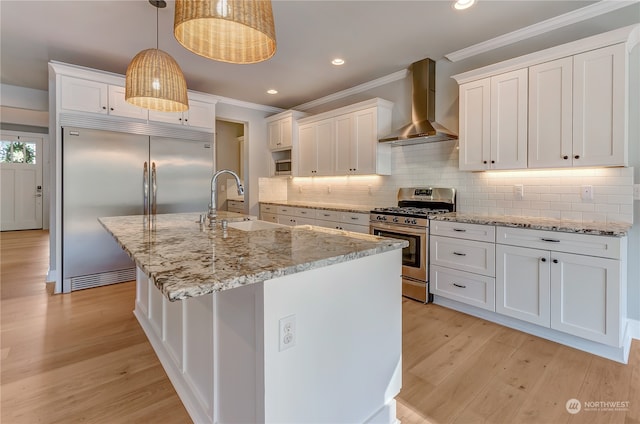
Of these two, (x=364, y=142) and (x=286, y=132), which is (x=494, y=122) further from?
(x=286, y=132)

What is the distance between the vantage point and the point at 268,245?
1394 mm

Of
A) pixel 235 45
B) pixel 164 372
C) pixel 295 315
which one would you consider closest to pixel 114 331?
pixel 164 372

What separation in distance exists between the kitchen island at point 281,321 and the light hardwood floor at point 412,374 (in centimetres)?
32

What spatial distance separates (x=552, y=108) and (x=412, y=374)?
7.57 feet

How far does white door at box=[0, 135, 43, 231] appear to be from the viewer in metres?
7.49

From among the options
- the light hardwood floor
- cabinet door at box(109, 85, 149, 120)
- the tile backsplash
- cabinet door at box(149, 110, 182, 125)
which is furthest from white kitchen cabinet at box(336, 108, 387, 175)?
cabinet door at box(109, 85, 149, 120)

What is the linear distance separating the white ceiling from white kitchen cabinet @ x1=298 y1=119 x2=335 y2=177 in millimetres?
790

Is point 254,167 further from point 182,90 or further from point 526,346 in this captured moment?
point 526,346

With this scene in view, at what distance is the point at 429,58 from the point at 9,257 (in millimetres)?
6682

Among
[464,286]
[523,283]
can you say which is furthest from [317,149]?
[523,283]

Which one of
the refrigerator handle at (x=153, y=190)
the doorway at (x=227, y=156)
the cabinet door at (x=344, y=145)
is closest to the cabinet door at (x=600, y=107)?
the cabinet door at (x=344, y=145)

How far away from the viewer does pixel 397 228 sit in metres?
3.29

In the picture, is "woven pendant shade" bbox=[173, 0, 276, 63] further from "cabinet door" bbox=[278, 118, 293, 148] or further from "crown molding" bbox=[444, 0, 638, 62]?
"cabinet door" bbox=[278, 118, 293, 148]

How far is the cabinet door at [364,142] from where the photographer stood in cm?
389
